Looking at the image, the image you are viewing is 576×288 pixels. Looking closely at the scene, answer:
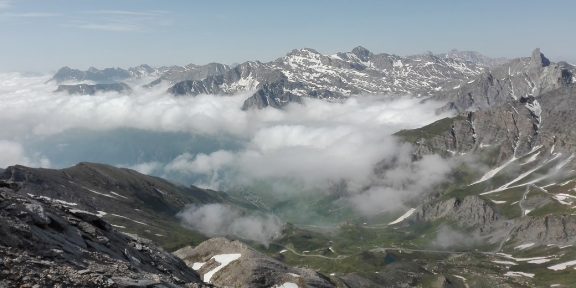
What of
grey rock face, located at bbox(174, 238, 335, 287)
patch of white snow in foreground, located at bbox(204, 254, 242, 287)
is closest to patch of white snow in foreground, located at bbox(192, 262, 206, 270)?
grey rock face, located at bbox(174, 238, 335, 287)

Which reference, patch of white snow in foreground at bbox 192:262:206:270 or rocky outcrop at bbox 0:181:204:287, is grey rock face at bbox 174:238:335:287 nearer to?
patch of white snow in foreground at bbox 192:262:206:270

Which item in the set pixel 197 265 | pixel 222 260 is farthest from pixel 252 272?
pixel 197 265

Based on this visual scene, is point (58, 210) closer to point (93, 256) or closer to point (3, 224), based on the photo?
point (93, 256)

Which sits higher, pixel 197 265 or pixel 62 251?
pixel 62 251

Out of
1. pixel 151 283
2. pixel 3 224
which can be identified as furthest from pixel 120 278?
pixel 3 224

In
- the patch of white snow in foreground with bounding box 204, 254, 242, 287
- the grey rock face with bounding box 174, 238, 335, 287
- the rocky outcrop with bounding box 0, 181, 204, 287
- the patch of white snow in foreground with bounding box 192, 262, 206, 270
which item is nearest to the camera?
the rocky outcrop with bounding box 0, 181, 204, 287

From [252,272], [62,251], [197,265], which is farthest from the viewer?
[197,265]

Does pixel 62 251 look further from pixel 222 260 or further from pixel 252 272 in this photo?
pixel 222 260

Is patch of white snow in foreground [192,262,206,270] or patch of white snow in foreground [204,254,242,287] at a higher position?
patch of white snow in foreground [204,254,242,287]
